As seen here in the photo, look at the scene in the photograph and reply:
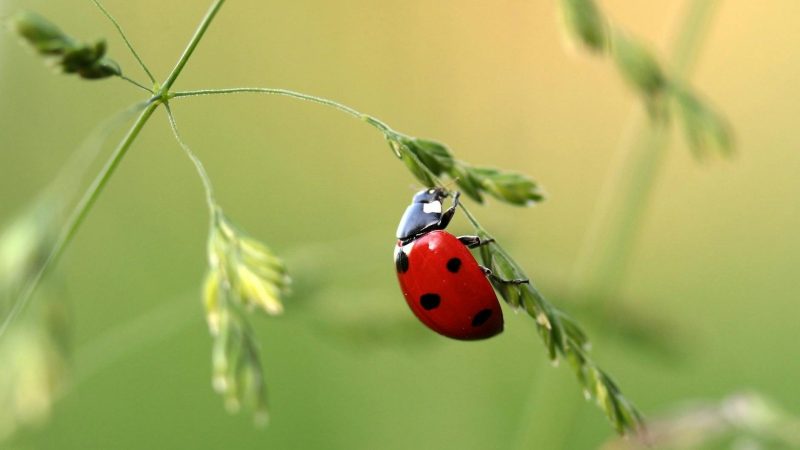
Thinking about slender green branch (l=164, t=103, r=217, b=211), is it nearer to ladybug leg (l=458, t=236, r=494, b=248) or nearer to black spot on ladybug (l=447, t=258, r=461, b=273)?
ladybug leg (l=458, t=236, r=494, b=248)

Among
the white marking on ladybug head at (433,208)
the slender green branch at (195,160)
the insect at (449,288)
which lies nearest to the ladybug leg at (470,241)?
the insect at (449,288)

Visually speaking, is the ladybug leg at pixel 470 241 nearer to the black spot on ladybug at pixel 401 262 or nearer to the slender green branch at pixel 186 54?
Result: the black spot on ladybug at pixel 401 262

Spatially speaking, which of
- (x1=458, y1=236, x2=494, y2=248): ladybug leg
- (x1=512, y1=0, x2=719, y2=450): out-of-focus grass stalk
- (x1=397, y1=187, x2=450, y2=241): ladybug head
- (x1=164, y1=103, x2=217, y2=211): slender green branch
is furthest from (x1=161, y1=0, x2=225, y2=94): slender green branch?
(x1=512, y1=0, x2=719, y2=450): out-of-focus grass stalk

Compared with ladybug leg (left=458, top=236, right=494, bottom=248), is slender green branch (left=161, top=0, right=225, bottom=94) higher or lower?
lower

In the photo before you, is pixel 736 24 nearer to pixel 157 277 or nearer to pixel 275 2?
pixel 275 2

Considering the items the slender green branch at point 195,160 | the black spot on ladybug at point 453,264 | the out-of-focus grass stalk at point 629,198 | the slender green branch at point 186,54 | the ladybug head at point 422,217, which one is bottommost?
the slender green branch at point 195,160

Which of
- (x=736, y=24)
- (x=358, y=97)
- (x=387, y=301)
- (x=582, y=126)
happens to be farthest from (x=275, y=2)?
(x=387, y=301)

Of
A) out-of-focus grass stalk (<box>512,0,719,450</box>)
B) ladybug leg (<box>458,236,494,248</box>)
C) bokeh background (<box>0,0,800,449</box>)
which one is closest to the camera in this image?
ladybug leg (<box>458,236,494,248</box>)
